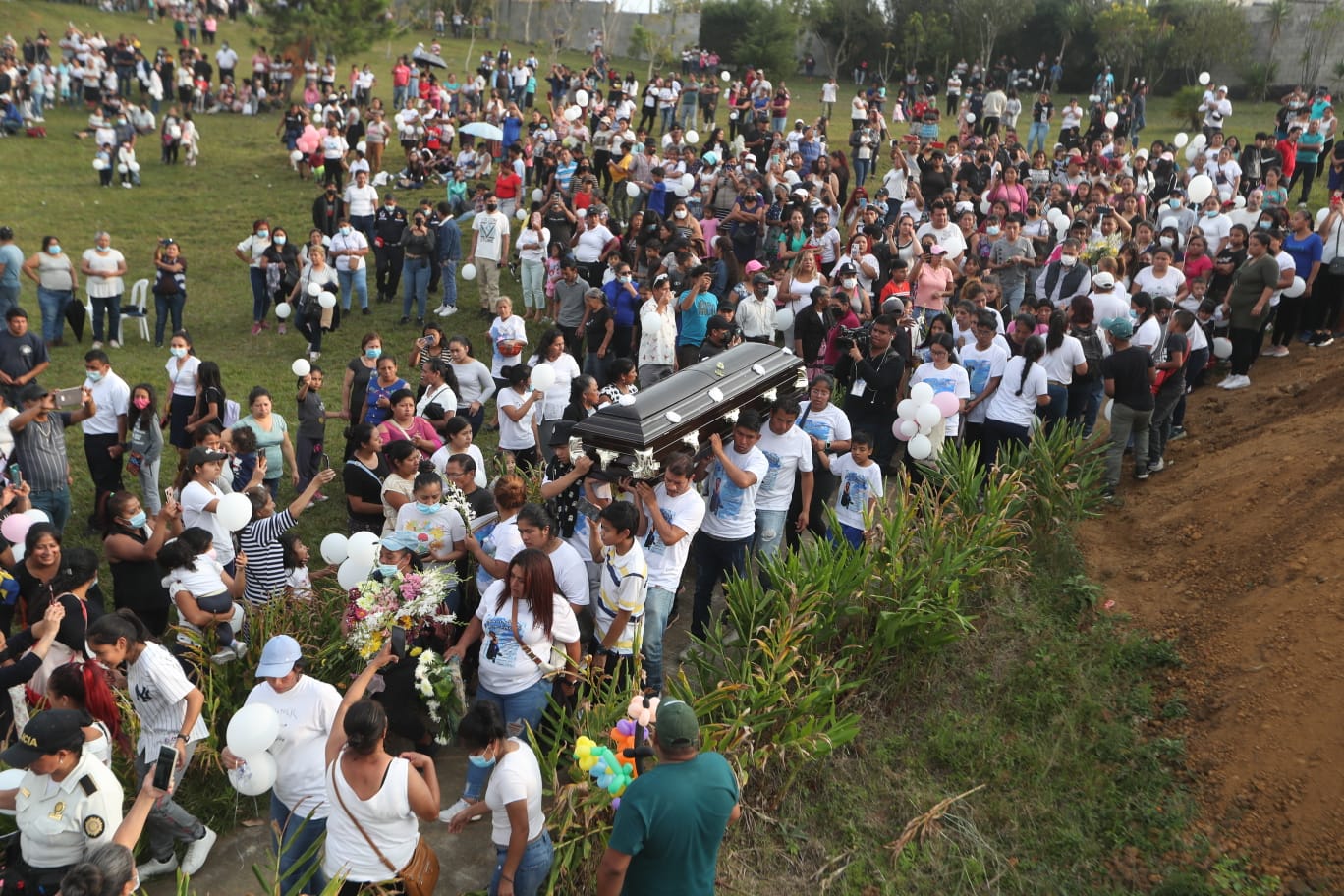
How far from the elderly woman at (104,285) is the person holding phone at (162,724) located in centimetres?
901

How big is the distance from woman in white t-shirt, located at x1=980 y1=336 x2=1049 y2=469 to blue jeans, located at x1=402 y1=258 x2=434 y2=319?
789cm

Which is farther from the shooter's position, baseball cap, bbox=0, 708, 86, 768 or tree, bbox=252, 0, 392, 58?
tree, bbox=252, 0, 392, 58

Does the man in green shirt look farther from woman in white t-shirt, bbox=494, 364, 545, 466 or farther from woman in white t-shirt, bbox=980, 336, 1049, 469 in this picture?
woman in white t-shirt, bbox=980, 336, 1049, 469

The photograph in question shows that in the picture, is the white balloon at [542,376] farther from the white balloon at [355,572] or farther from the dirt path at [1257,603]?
the dirt path at [1257,603]

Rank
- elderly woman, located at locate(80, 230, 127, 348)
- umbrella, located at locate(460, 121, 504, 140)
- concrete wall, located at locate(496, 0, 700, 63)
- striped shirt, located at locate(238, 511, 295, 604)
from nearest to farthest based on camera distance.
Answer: striped shirt, located at locate(238, 511, 295, 604), elderly woman, located at locate(80, 230, 127, 348), umbrella, located at locate(460, 121, 504, 140), concrete wall, located at locate(496, 0, 700, 63)

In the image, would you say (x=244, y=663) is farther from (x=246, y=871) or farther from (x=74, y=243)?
(x=74, y=243)

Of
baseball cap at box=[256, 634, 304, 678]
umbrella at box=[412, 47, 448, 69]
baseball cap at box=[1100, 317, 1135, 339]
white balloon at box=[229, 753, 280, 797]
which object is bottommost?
white balloon at box=[229, 753, 280, 797]

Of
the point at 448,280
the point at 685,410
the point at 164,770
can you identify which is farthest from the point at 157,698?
the point at 448,280

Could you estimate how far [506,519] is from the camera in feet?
20.6

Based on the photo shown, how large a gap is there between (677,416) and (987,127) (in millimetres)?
19861

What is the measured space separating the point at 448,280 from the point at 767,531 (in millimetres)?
8780

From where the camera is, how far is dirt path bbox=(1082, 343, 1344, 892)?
5809 mm

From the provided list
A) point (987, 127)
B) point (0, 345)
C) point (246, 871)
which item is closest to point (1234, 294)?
point (246, 871)

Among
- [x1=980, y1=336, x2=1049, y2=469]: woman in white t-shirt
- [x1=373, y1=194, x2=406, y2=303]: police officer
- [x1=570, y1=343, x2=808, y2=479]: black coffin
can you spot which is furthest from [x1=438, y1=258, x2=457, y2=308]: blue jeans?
[x1=980, y1=336, x2=1049, y2=469]: woman in white t-shirt
